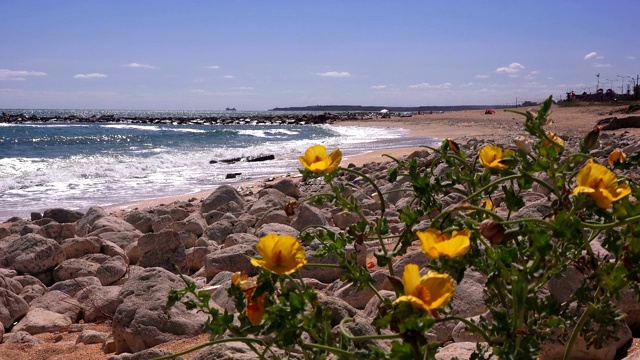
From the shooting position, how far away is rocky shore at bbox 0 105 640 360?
2.59 m

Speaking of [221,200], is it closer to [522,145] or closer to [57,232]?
[57,232]

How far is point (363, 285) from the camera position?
1.46m

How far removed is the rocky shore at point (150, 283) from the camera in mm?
2586

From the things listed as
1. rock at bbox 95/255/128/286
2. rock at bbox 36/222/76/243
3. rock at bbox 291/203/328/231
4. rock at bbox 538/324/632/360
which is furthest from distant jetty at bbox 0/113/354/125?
rock at bbox 538/324/632/360

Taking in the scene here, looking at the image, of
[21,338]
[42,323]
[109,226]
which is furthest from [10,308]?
[109,226]

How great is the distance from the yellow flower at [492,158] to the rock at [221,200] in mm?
6033

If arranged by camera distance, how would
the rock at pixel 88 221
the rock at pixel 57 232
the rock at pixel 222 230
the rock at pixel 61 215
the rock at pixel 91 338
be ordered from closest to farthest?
the rock at pixel 91 338
the rock at pixel 222 230
the rock at pixel 57 232
the rock at pixel 88 221
the rock at pixel 61 215

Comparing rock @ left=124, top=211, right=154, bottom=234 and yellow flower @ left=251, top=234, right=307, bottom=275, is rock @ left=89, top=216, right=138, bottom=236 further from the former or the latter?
yellow flower @ left=251, top=234, right=307, bottom=275

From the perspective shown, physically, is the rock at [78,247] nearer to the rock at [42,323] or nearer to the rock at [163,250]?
the rock at [163,250]

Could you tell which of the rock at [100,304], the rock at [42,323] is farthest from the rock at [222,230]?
the rock at [42,323]

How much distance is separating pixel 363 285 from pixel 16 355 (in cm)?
251

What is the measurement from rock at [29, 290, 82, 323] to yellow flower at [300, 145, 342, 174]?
120 inches

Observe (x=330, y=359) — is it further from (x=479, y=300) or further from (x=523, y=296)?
(x=479, y=300)

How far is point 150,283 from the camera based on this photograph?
3238 millimetres
